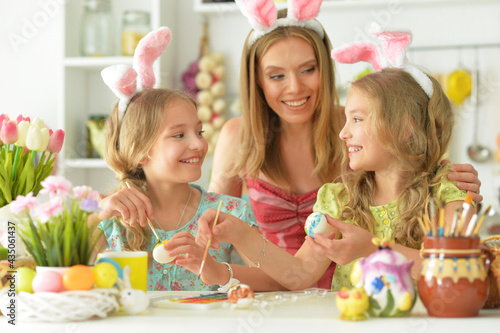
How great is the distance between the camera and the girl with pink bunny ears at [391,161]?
4.79ft

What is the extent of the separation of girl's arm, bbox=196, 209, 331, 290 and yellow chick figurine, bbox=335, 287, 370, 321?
0.38m

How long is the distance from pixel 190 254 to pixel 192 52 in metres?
2.14

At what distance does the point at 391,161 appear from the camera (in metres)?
1.53

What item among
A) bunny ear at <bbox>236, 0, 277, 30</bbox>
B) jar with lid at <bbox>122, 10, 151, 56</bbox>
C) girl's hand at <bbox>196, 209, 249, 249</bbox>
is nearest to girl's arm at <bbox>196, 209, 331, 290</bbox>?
girl's hand at <bbox>196, 209, 249, 249</bbox>

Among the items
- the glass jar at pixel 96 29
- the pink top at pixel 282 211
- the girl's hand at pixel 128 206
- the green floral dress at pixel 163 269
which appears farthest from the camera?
the glass jar at pixel 96 29

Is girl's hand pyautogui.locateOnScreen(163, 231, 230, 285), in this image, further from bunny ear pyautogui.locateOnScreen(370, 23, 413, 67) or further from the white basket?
bunny ear pyautogui.locateOnScreen(370, 23, 413, 67)

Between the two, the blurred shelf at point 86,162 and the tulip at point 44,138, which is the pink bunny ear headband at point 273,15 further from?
the blurred shelf at point 86,162

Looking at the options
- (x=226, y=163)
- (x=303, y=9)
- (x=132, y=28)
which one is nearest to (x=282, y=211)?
(x=226, y=163)

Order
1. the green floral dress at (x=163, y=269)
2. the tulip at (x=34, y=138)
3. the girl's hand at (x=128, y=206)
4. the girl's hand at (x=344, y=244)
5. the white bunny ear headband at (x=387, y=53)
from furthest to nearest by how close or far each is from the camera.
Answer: the green floral dress at (x=163, y=269) < the white bunny ear headband at (x=387, y=53) < the girl's hand at (x=128, y=206) < the tulip at (x=34, y=138) < the girl's hand at (x=344, y=244)

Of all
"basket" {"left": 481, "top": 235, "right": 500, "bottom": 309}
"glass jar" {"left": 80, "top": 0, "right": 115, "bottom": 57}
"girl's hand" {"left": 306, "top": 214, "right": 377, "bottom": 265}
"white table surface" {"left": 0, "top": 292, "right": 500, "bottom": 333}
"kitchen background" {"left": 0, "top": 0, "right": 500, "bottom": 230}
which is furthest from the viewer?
"glass jar" {"left": 80, "top": 0, "right": 115, "bottom": 57}

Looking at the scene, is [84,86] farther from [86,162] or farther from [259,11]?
[259,11]

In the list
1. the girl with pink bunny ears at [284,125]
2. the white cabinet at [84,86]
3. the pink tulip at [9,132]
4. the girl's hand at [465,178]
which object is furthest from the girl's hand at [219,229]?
the white cabinet at [84,86]

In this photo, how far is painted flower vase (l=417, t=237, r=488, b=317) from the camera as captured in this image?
2.99 ft

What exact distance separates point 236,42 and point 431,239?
238 cm
